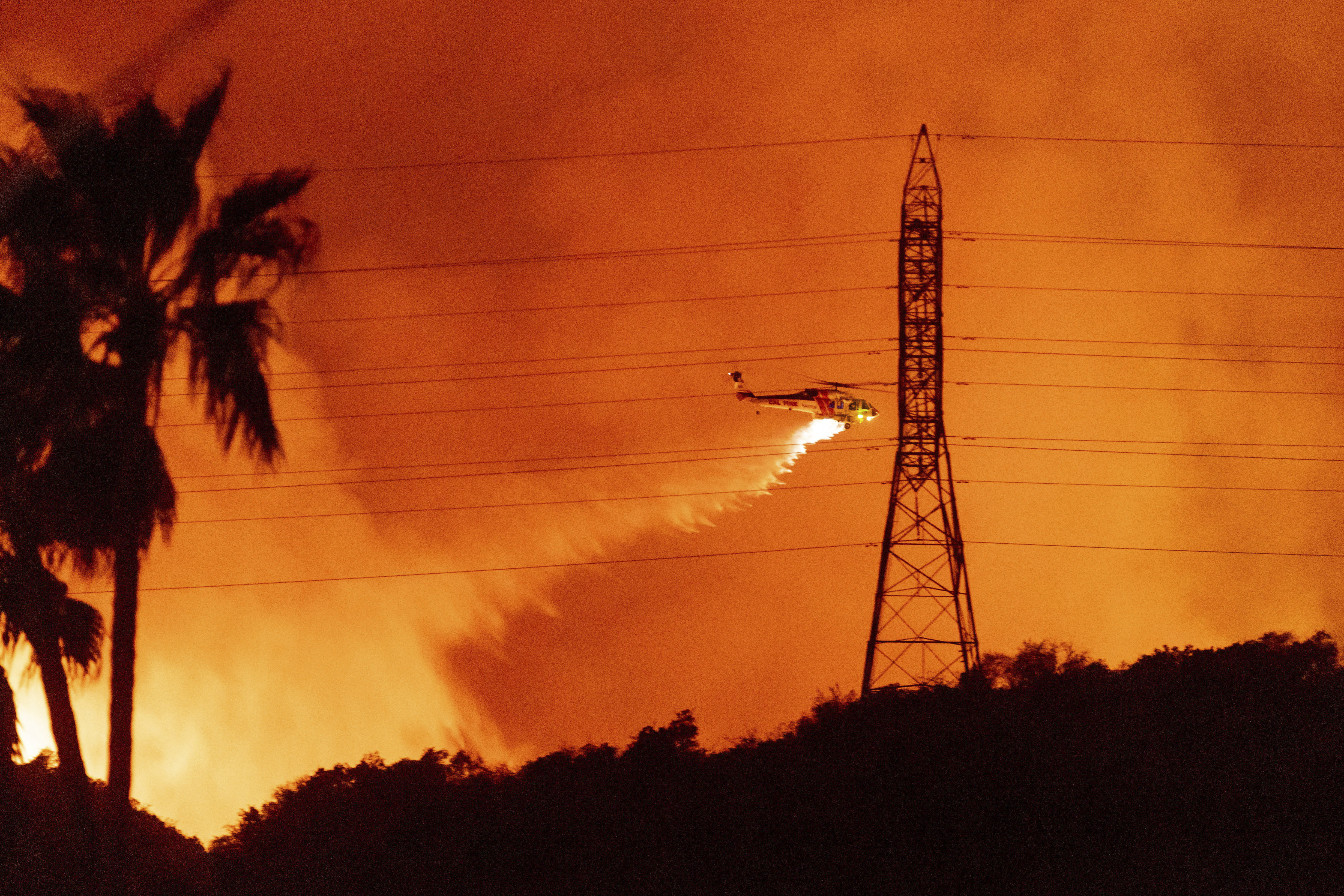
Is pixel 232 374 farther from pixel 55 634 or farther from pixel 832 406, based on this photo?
pixel 832 406

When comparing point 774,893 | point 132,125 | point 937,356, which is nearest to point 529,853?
point 774,893

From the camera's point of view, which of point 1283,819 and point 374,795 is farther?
point 374,795

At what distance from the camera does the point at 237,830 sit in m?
24.1

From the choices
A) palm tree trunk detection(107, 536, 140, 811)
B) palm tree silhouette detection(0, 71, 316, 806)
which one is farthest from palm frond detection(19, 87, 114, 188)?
palm tree trunk detection(107, 536, 140, 811)

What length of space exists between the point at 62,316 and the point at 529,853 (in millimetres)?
9560

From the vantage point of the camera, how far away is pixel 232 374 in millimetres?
17094

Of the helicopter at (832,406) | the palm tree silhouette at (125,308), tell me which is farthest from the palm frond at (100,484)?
the helicopter at (832,406)

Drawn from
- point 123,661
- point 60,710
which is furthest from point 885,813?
point 60,710

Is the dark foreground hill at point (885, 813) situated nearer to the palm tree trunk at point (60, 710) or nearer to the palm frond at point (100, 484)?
the palm tree trunk at point (60, 710)

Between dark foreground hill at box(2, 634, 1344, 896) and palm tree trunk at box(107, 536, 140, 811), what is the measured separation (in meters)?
3.65

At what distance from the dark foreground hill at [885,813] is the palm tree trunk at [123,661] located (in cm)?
365

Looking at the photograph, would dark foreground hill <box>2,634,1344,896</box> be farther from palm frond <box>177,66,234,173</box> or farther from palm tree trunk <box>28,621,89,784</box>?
palm frond <box>177,66,234,173</box>

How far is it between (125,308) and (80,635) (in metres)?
5.01

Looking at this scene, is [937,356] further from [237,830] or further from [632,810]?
[237,830]
